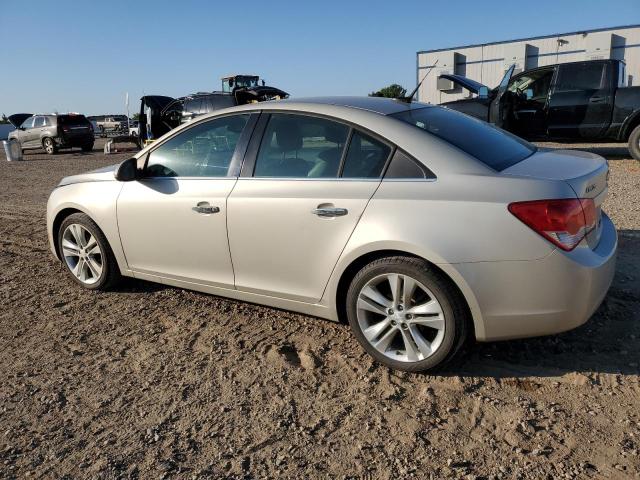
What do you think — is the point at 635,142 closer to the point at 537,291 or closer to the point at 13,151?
the point at 537,291

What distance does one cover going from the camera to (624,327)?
11.3ft

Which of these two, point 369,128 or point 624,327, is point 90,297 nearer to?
point 369,128

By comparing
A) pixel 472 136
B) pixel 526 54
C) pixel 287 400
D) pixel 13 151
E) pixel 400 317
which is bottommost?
pixel 287 400

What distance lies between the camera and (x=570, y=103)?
10.5m

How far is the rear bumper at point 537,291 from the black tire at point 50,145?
22432 mm

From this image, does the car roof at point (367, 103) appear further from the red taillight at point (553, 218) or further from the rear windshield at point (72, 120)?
the rear windshield at point (72, 120)

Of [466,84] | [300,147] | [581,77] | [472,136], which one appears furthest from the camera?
[466,84]

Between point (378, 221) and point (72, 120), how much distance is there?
2203 cm

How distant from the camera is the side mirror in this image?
3.94 m

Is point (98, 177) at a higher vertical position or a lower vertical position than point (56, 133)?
lower

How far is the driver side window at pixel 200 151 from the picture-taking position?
3.69m

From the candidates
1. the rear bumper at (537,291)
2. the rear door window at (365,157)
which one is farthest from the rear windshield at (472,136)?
the rear bumper at (537,291)

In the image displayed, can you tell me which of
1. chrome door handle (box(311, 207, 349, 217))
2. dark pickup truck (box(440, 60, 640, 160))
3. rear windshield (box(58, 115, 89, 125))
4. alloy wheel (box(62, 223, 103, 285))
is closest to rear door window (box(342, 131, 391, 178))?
chrome door handle (box(311, 207, 349, 217))

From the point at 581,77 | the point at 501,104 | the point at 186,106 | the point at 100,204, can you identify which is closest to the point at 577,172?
the point at 100,204
